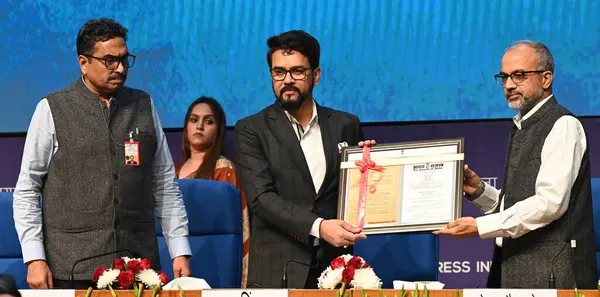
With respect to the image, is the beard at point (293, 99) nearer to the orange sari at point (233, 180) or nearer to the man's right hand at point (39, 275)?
the orange sari at point (233, 180)

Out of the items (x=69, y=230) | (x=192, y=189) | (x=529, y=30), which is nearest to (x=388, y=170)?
(x=192, y=189)

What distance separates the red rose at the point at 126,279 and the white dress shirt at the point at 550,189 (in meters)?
1.31

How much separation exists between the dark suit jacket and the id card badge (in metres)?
0.47

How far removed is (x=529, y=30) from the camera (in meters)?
5.30

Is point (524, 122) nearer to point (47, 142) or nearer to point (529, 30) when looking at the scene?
point (529, 30)

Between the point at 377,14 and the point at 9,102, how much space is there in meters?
2.12

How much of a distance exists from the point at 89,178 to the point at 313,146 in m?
0.92

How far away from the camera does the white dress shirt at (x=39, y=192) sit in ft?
12.5

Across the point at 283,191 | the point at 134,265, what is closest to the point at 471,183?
the point at 283,191

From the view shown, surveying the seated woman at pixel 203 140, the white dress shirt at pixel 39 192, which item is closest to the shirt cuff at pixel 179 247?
the white dress shirt at pixel 39 192

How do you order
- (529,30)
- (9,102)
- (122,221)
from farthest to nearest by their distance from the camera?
(9,102), (529,30), (122,221)

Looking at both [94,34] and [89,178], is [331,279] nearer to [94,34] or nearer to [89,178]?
[89,178]

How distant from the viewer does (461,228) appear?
371 centimetres

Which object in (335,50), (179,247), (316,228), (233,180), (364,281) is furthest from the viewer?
(335,50)
